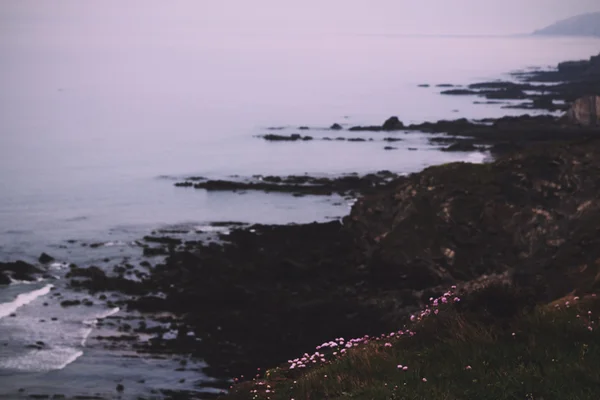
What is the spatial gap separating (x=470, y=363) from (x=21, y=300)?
3043 centimetres

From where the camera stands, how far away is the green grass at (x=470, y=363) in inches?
320

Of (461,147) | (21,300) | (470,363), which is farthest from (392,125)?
(470,363)

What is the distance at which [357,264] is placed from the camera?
39.3m

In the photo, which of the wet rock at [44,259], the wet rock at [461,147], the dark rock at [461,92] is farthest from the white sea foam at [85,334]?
the dark rock at [461,92]

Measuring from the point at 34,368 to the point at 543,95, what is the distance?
5132 inches

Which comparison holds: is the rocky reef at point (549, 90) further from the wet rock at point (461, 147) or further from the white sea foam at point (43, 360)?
the white sea foam at point (43, 360)

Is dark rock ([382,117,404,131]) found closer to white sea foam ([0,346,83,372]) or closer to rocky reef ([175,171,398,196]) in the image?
rocky reef ([175,171,398,196])

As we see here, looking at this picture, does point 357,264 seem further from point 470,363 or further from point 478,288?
point 470,363

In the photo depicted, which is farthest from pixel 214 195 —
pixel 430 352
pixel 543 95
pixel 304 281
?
pixel 543 95

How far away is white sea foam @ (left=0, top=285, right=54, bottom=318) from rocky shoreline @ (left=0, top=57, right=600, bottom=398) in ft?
4.69

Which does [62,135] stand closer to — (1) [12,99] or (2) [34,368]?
(1) [12,99]

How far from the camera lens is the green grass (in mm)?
8133

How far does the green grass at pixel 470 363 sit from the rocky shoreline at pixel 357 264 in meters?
14.8

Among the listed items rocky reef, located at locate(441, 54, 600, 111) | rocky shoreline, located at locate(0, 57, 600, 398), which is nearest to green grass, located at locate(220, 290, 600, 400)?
rocky shoreline, located at locate(0, 57, 600, 398)
